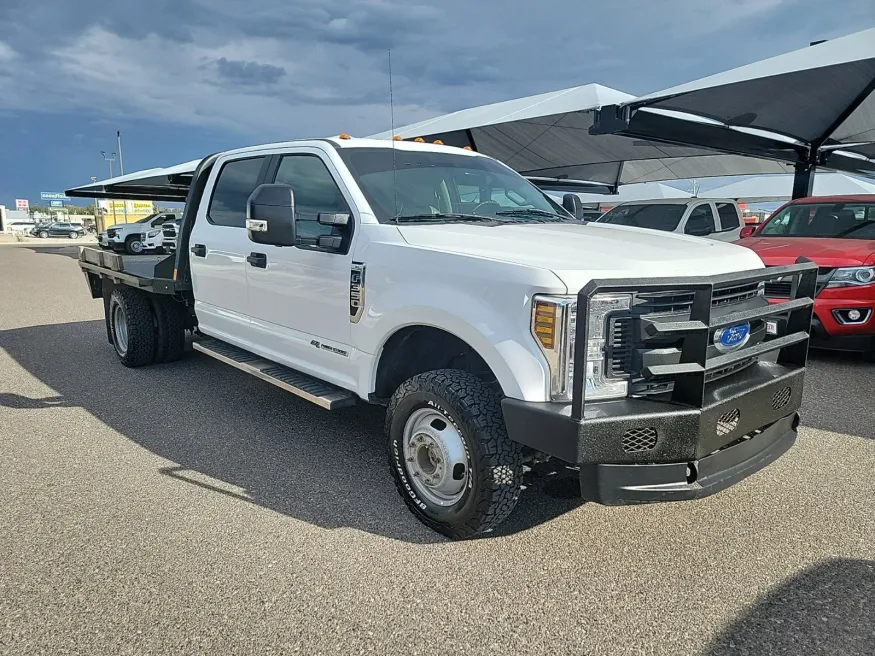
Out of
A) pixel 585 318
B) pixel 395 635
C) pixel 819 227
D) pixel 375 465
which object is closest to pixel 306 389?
pixel 375 465

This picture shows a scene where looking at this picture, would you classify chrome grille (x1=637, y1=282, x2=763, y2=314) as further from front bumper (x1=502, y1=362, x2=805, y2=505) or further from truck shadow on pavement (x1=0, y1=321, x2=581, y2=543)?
truck shadow on pavement (x1=0, y1=321, x2=581, y2=543)

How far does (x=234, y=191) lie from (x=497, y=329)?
10.0 ft

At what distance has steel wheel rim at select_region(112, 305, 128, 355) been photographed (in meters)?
6.29

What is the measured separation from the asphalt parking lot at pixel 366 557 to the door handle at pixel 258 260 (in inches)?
47.1

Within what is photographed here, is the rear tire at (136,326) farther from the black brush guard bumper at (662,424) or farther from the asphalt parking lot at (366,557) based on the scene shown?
the black brush guard bumper at (662,424)

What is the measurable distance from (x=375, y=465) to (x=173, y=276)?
3.00m

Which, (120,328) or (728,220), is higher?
(728,220)

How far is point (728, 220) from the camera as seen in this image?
471 inches

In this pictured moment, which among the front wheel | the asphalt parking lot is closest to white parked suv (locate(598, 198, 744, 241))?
the asphalt parking lot

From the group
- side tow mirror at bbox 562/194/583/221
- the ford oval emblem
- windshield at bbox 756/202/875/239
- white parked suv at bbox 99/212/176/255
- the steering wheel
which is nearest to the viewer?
the ford oval emblem

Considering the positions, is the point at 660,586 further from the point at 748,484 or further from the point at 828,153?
the point at 828,153

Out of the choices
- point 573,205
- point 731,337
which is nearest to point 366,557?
point 731,337

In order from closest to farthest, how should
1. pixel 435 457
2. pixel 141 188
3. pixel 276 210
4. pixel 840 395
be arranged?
pixel 435 457 < pixel 276 210 < pixel 840 395 < pixel 141 188

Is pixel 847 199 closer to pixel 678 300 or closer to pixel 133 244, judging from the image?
pixel 678 300
